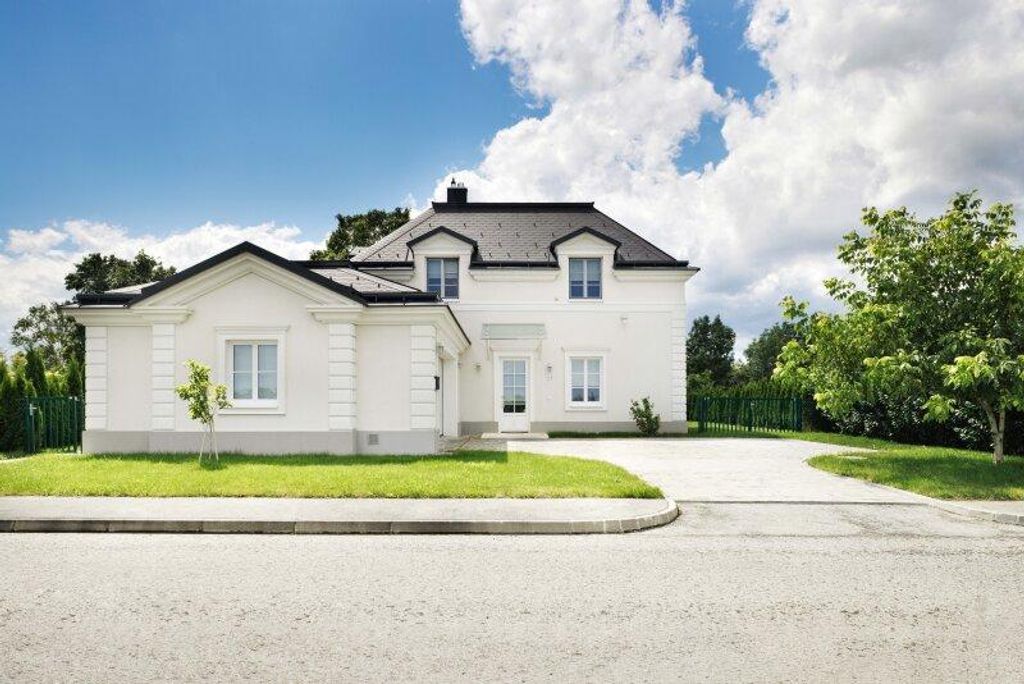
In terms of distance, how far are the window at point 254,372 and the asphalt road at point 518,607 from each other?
22.7ft

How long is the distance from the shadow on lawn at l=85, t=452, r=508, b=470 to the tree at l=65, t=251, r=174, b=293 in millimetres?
35785

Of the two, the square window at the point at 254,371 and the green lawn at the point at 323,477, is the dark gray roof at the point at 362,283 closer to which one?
the square window at the point at 254,371

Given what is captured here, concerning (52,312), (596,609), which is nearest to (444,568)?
(596,609)

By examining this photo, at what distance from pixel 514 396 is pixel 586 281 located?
15.7 feet

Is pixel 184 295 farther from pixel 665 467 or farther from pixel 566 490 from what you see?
pixel 665 467

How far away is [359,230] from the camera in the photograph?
40031mm

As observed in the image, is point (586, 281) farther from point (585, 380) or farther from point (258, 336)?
point (258, 336)

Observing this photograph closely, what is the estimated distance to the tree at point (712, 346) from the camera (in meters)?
74.3

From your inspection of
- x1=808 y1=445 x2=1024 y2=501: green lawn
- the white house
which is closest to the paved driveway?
x1=808 y1=445 x2=1024 y2=501: green lawn

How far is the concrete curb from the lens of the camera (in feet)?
25.5

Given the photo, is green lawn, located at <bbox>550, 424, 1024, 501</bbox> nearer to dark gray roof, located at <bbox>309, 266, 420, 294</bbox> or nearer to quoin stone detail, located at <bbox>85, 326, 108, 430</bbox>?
dark gray roof, located at <bbox>309, 266, 420, 294</bbox>

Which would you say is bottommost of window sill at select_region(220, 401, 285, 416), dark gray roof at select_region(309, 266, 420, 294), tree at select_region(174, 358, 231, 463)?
window sill at select_region(220, 401, 285, 416)

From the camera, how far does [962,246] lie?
12.4 metres

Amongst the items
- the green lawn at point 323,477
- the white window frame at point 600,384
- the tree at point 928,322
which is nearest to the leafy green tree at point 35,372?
the green lawn at point 323,477
